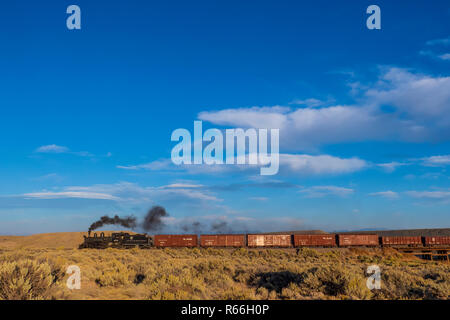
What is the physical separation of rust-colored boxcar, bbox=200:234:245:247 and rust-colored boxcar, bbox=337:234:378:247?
52.0 ft

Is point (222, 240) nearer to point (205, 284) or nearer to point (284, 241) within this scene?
point (284, 241)

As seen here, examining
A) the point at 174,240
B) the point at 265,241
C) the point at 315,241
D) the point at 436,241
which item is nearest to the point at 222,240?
the point at 265,241

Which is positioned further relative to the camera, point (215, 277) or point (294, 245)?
point (294, 245)

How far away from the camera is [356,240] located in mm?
49250

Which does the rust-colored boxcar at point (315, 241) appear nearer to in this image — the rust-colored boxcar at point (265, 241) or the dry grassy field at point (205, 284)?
the rust-colored boxcar at point (265, 241)

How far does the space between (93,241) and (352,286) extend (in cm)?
3720

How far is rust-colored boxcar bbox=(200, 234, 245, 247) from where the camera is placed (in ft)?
156

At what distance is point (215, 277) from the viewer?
16.4 metres

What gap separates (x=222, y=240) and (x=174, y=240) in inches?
291

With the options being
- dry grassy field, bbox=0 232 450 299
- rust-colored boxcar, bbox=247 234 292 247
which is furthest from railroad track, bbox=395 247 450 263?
dry grassy field, bbox=0 232 450 299

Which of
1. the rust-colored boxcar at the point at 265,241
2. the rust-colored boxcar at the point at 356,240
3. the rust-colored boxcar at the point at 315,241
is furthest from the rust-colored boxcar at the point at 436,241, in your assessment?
the rust-colored boxcar at the point at 265,241
